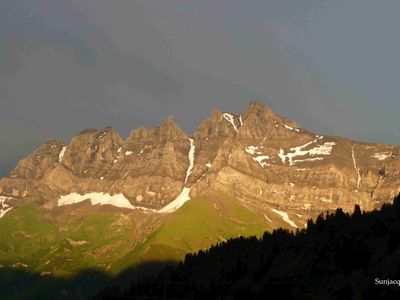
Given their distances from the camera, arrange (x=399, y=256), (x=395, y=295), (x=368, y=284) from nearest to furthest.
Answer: (x=395, y=295)
(x=368, y=284)
(x=399, y=256)

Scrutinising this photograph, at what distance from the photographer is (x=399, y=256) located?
187m

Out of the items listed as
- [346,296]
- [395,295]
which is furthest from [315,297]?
[395,295]

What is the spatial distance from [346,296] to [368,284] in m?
7.50

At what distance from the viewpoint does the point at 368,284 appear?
573 ft

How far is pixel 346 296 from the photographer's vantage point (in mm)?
178875

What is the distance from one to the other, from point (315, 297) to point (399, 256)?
25480 millimetres

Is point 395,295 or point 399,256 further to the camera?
point 399,256

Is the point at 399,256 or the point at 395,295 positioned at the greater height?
the point at 399,256

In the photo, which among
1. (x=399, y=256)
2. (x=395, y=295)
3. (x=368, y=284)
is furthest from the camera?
(x=399, y=256)

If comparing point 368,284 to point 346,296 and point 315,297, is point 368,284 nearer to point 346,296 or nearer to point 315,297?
point 346,296

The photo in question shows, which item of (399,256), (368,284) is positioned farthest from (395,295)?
(399,256)

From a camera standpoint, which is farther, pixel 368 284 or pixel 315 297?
pixel 315 297

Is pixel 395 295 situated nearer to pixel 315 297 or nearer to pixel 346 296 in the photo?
pixel 346 296

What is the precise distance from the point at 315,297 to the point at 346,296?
14.3 metres
